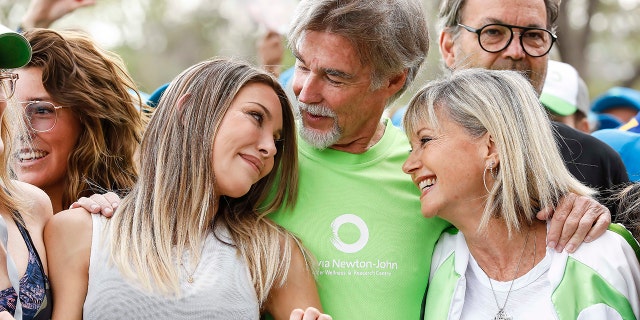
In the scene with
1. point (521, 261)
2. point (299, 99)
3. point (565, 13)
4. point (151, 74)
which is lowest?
point (151, 74)

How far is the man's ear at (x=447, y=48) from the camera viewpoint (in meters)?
5.03

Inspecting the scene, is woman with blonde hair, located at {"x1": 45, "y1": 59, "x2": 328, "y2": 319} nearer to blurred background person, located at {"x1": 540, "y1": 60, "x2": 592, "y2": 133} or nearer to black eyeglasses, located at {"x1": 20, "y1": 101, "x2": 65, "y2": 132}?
black eyeglasses, located at {"x1": 20, "y1": 101, "x2": 65, "y2": 132}

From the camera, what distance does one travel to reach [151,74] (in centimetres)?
2947

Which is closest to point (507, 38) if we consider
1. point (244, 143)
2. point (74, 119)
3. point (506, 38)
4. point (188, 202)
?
point (506, 38)

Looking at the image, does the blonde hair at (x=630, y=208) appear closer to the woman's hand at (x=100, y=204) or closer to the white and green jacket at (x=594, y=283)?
the white and green jacket at (x=594, y=283)

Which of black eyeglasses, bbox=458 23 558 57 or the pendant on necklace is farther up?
black eyeglasses, bbox=458 23 558 57

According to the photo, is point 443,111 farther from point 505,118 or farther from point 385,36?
point 385,36

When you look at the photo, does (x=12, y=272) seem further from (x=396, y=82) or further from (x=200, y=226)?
(x=396, y=82)

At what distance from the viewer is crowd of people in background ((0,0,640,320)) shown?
352cm

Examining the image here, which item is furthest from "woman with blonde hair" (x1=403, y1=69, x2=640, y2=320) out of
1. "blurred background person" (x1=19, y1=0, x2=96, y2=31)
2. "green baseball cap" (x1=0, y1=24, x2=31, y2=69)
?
"blurred background person" (x1=19, y1=0, x2=96, y2=31)

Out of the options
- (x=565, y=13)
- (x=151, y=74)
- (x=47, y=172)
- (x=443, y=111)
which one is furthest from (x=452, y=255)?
(x=151, y=74)

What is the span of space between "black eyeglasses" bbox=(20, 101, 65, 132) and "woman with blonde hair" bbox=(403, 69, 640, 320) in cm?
155

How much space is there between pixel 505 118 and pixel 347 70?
0.73m

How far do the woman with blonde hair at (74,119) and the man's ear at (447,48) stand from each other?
63.7 inches
